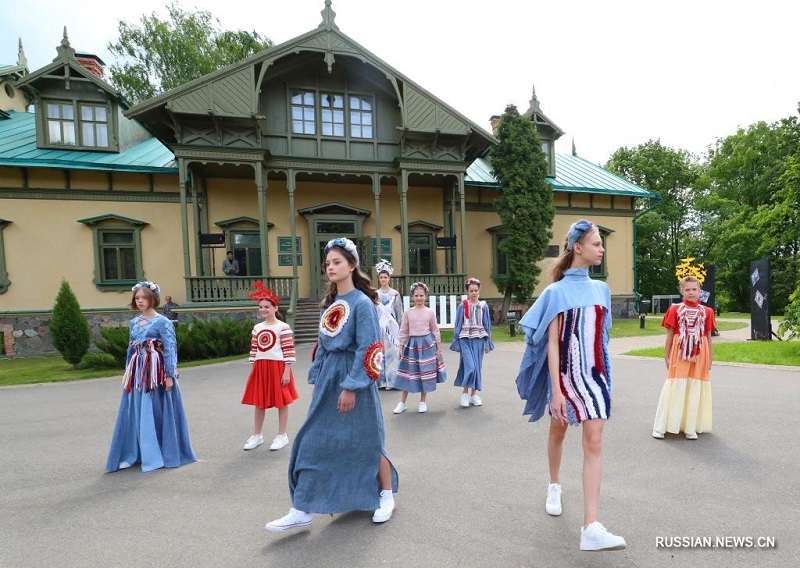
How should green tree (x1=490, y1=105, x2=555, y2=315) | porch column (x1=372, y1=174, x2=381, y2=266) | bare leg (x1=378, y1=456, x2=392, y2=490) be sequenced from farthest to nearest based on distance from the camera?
green tree (x1=490, y1=105, x2=555, y2=315)
porch column (x1=372, y1=174, x2=381, y2=266)
bare leg (x1=378, y1=456, x2=392, y2=490)

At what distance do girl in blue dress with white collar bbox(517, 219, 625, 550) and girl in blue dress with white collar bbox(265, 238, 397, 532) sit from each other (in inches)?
44.9

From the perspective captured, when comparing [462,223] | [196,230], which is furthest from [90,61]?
[462,223]

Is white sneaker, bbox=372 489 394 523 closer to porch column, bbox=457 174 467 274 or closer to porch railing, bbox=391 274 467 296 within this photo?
porch railing, bbox=391 274 467 296

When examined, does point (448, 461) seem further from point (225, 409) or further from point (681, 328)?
point (225, 409)

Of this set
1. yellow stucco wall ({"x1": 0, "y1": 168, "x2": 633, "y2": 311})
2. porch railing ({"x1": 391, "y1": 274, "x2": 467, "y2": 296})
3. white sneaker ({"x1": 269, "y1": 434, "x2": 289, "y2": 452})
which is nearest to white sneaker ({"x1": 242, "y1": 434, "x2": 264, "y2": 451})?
white sneaker ({"x1": 269, "y1": 434, "x2": 289, "y2": 452})

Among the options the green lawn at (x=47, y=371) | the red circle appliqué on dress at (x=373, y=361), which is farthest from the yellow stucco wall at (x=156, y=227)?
the red circle appliqué on dress at (x=373, y=361)

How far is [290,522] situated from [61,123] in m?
18.6

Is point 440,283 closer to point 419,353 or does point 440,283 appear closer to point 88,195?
point 419,353

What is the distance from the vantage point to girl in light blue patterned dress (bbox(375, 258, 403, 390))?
7438 millimetres

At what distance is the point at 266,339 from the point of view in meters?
5.09

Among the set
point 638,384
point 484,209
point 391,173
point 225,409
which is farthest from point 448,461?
Answer: point 484,209

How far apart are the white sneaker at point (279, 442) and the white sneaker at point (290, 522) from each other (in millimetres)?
1784

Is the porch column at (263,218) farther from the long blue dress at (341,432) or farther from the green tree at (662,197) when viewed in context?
→ the green tree at (662,197)

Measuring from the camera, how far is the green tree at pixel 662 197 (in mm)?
37219
